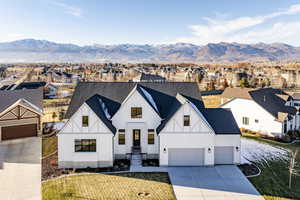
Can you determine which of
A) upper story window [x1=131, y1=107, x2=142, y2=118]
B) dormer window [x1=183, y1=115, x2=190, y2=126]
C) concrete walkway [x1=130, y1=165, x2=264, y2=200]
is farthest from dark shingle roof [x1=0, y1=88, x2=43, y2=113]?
dormer window [x1=183, y1=115, x2=190, y2=126]

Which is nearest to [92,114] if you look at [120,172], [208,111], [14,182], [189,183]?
[120,172]

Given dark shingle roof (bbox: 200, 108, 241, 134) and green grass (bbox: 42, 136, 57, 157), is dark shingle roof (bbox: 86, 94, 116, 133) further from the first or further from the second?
dark shingle roof (bbox: 200, 108, 241, 134)

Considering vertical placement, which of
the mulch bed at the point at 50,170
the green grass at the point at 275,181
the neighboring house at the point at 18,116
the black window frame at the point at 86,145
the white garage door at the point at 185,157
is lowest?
the green grass at the point at 275,181

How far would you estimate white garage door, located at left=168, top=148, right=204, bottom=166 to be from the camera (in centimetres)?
2053

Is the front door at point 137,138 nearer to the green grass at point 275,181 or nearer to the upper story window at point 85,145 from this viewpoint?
the upper story window at point 85,145

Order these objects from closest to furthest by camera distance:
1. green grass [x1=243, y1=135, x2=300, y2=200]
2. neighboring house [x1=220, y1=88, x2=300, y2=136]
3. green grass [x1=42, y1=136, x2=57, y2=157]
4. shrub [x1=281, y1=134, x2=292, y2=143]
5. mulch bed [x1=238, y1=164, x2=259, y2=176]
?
green grass [x1=243, y1=135, x2=300, y2=200] < mulch bed [x1=238, y1=164, x2=259, y2=176] < green grass [x1=42, y1=136, x2=57, y2=157] < shrub [x1=281, y1=134, x2=292, y2=143] < neighboring house [x1=220, y1=88, x2=300, y2=136]

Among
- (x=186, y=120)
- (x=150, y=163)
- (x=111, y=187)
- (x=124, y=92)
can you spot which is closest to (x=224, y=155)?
(x=186, y=120)

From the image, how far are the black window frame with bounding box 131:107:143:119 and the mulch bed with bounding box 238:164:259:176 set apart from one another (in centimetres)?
977

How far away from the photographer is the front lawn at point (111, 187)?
15578 millimetres

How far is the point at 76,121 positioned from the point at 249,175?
14584 mm

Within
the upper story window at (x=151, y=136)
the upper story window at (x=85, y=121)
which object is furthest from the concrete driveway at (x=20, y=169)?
the upper story window at (x=151, y=136)

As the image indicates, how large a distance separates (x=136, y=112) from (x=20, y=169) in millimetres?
10514

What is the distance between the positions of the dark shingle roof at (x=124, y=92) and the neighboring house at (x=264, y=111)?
39.9 feet

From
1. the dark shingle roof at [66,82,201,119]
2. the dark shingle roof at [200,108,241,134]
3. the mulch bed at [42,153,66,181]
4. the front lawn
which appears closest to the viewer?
the front lawn
